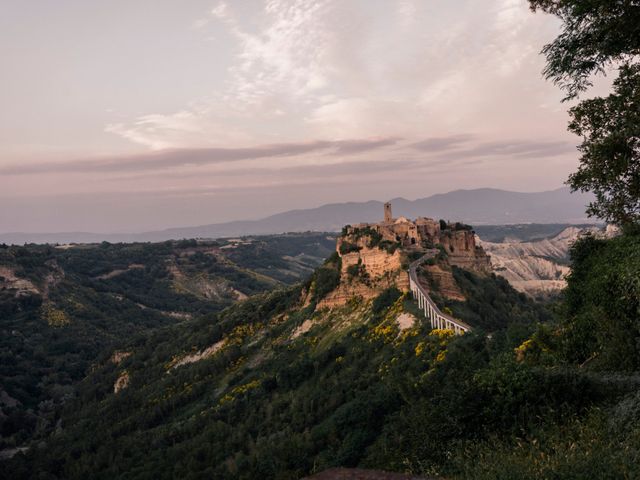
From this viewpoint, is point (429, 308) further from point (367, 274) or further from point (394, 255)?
point (367, 274)

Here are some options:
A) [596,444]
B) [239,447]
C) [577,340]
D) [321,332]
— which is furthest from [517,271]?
[596,444]

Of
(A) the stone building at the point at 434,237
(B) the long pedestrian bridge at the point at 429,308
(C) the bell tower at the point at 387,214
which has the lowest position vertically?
(B) the long pedestrian bridge at the point at 429,308

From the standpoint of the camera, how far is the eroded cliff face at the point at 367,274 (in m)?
59.4

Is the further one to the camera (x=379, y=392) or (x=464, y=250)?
(x=464, y=250)

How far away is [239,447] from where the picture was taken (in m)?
45.5

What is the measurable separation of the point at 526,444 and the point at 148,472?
4465 cm

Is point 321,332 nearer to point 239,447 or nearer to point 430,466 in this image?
point 239,447

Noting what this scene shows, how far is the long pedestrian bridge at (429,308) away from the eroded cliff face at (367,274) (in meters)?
1.89

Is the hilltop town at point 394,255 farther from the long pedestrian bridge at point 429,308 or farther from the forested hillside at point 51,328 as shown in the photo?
the forested hillside at point 51,328

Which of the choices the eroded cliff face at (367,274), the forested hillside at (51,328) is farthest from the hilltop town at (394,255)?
the forested hillside at (51,328)

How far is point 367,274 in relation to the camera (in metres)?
64.0

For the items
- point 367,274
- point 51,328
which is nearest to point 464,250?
point 367,274

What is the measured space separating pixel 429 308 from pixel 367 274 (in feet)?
64.4

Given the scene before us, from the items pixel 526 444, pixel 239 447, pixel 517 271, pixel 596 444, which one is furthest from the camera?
pixel 517 271
